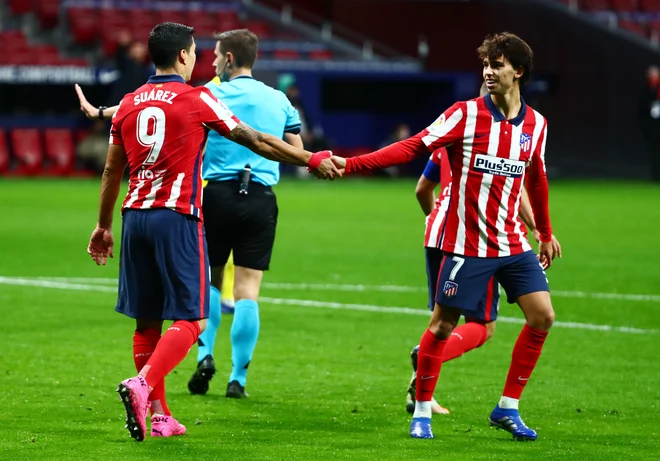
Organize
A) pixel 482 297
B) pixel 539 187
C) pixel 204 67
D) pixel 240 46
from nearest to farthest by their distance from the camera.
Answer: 1. pixel 539 187
2. pixel 482 297
3. pixel 240 46
4. pixel 204 67

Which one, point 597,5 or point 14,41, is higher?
point 597,5

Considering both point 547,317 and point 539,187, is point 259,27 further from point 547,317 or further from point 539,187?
point 547,317

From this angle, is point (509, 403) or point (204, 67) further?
point (204, 67)

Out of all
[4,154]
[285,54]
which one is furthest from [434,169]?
[285,54]

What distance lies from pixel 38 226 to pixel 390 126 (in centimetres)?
1497

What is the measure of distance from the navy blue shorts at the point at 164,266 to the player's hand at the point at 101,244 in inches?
7.0

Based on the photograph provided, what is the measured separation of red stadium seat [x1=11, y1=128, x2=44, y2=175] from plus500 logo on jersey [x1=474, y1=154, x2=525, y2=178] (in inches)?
837

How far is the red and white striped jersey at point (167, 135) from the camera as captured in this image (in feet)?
19.5

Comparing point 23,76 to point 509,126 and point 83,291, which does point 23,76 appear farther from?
point 509,126

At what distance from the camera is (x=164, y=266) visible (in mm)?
5973

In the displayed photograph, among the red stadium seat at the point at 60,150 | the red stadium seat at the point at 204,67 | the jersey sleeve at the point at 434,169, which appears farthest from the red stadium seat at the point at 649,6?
the jersey sleeve at the point at 434,169

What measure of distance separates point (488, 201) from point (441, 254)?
0.92 m

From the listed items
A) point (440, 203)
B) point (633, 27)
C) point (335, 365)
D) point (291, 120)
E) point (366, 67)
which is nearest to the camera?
point (440, 203)

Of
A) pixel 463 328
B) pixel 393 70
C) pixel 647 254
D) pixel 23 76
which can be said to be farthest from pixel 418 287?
pixel 393 70
